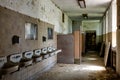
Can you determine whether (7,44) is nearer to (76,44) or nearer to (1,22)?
(1,22)

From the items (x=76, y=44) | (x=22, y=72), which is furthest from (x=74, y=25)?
(x=22, y=72)

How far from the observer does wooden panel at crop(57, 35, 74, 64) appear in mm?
8484

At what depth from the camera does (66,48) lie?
28.0ft

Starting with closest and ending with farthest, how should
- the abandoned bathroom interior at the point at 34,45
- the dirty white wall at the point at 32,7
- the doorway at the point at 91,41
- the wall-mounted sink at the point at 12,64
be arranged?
the wall-mounted sink at the point at 12,64
the abandoned bathroom interior at the point at 34,45
the dirty white wall at the point at 32,7
the doorway at the point at 91,41

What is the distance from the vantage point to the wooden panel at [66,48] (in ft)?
27.8

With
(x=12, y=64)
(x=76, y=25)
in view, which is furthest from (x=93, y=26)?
(x=12, y=64)

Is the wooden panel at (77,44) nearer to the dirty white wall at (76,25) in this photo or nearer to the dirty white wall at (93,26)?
the dirty white wall at (76,25)

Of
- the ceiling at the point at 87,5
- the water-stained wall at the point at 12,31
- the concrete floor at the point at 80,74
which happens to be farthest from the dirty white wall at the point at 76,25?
the water-stained wall at the point at 12,31

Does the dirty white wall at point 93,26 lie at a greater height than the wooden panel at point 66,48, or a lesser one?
greater

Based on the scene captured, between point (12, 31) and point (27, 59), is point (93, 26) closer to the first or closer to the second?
point (27, 59)

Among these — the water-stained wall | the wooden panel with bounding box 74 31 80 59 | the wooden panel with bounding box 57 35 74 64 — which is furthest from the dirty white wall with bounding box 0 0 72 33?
the wooden panel with bounding box 74 31 80 59

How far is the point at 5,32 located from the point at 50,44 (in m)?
3.75

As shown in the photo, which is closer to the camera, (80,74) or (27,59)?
(27,59)

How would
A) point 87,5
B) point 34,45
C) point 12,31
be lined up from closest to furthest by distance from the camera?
point 12,31, point 34,45, point 87,5
